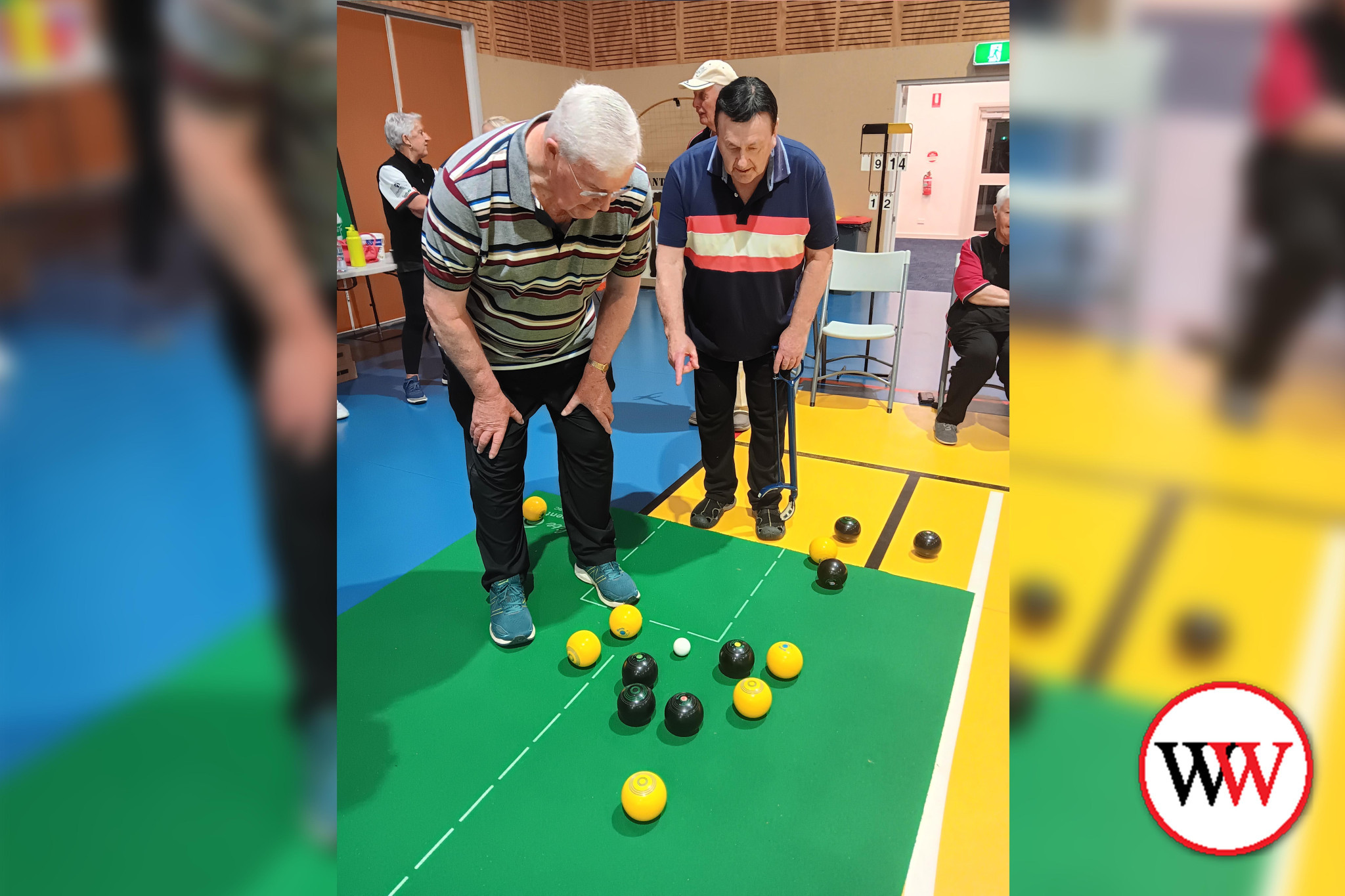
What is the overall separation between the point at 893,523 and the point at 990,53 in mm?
7324

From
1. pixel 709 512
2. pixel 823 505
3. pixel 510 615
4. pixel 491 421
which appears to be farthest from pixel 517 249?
pixel 823 505

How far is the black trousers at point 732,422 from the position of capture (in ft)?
10.8

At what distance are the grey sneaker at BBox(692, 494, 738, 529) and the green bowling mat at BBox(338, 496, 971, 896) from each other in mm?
345

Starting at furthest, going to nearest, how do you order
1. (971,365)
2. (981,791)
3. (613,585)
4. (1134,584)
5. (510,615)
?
(971,365) → (613,585) → (510,615) → (981,791) → (1134,584)

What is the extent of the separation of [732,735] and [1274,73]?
227 cm

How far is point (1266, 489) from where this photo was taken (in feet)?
1.05

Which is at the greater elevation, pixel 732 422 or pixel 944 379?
pixel 732 422

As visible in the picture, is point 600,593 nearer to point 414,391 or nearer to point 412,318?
point 414,391

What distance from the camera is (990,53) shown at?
862 cm

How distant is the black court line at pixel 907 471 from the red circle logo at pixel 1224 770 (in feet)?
12.1

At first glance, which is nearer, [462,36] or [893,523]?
[893,523]

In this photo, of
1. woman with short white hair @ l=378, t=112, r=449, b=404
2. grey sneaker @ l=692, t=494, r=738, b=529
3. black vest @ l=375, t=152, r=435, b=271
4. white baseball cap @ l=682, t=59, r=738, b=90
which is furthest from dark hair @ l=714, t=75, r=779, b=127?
black vest @ l=375, t=152, r=435, b=271

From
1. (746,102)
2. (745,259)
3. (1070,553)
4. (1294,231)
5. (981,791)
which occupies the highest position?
(746,102)

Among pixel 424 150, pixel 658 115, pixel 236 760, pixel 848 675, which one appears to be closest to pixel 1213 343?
pixel 236 760
